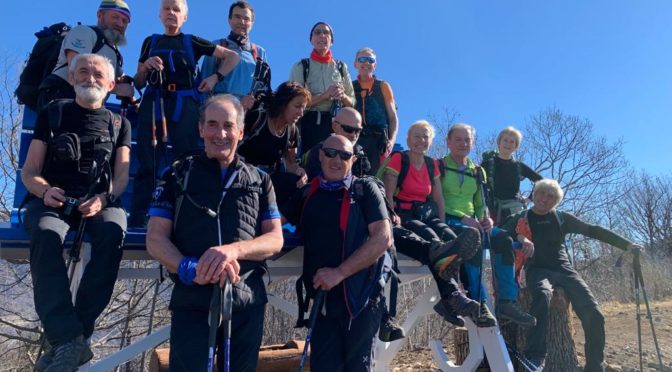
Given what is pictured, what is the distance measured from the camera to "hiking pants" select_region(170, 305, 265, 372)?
3035 mm

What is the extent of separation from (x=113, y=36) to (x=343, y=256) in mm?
3071

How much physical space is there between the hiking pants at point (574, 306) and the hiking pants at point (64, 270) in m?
4.75

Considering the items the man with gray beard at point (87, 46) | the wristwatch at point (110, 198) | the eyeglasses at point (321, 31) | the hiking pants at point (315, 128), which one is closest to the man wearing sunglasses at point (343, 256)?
the wristwatch at point (110, 198)

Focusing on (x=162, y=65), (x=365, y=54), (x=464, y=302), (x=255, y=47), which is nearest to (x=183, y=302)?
(x=162, y=65)

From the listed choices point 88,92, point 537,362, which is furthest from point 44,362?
point 537,362

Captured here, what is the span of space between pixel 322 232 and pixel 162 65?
2.32 metres

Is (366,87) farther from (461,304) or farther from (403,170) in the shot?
(461,304)

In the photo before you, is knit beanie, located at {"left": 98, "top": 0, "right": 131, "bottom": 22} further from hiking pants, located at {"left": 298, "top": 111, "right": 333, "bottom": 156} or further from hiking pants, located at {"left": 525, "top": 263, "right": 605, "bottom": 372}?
hiking pants, located at {"left": 525, "top": 263, "right": 605, "bottom": 372}

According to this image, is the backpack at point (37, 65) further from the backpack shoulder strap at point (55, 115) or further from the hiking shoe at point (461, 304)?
the hiking shoe at point (461, 304)

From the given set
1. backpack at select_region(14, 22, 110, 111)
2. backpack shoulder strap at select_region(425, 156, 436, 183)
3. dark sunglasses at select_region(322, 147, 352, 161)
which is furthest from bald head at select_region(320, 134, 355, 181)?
backpack at select_region(14, 22, 110, 111)

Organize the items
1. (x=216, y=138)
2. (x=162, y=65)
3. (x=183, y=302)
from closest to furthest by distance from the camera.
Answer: (x=183, y=302) → (x=216, y=138) → (x=162, y=65)

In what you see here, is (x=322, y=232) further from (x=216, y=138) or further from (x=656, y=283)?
(x=656, y=283)

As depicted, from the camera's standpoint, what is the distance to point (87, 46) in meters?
4.41

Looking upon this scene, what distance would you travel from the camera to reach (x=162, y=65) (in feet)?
15.8
